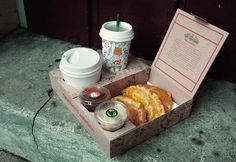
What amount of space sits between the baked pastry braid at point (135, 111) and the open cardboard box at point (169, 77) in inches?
2.1

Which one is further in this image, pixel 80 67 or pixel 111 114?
pixel 80 67

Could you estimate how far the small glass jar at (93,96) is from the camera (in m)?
1.11

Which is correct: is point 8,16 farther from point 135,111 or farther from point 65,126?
point 135,111

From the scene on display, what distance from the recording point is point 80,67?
1.15m

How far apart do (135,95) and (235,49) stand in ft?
1.59

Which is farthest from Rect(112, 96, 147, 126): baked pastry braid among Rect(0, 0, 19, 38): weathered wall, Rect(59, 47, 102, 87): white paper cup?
Rect(0, 0, 19, 38): weathered wall

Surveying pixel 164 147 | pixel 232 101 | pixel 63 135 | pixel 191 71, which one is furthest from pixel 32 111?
pixel 232 101

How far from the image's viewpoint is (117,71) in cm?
131

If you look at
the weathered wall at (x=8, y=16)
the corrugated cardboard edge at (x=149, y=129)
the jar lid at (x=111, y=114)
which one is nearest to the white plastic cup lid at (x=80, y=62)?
the jar lid at (x=111, y=114)

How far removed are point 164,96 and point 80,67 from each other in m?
0.35

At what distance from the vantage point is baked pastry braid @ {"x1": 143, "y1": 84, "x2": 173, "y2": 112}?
1.20 m

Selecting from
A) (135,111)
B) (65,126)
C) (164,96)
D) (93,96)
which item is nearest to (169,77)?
(164,96)

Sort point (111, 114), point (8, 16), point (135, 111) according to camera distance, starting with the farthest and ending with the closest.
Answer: point (8, 16) < point (135, 111) < point (111, 114)

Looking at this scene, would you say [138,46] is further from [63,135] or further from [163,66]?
[63,135]
